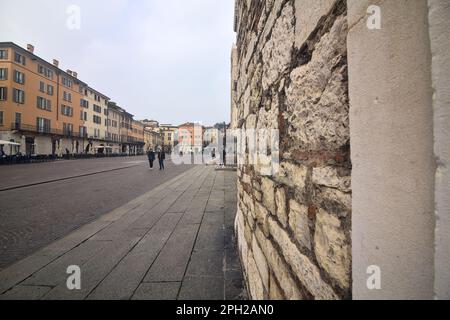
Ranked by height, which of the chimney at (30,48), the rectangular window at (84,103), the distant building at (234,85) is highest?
the chimney at (30,48)

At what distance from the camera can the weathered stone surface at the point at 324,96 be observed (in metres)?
0.78

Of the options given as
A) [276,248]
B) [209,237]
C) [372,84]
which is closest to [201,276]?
[209,237]

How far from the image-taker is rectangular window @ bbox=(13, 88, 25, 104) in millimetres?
29559

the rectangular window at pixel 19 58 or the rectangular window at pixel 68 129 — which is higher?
the rectangular window at pixel 19 58

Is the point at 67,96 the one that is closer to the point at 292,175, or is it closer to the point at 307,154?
the point at 292,175

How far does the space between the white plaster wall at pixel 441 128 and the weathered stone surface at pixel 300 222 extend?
52 cm

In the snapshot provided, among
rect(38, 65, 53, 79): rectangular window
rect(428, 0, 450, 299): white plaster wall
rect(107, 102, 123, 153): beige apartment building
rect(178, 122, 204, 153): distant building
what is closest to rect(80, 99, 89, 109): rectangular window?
rect(38, 65, 53, 79): rectangular window

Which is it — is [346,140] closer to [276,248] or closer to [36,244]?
[276,248]

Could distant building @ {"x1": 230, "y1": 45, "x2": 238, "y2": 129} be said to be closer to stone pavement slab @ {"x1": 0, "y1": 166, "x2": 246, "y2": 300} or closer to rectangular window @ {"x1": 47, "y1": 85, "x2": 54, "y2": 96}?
stone pavement slab @ {"x1": 0, "y1": 166, "x2": 246, "y2": 300}

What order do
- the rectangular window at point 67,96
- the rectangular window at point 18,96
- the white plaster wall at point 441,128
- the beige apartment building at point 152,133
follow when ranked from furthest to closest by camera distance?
the beige apartment building at point 152,133 < the rectangular window at point 67,96 < the rectangular window at point 18,96 < the white plaster wall at point 441,128

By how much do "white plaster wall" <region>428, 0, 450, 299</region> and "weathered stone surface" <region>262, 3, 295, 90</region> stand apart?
0.76 metres

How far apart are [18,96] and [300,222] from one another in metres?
40.4

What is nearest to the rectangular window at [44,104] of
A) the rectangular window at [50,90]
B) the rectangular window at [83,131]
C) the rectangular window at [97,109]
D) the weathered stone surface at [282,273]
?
the rectangular window at [50,90]

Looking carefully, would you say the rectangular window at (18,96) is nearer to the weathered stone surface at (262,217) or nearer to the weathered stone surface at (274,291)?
the weathered stone surface at (262,217)
